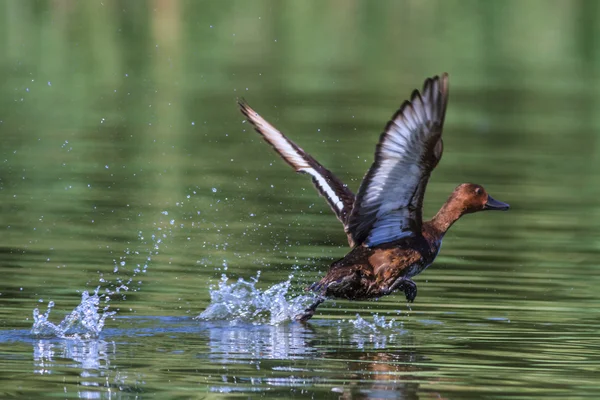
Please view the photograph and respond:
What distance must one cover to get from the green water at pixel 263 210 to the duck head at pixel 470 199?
2.24ft

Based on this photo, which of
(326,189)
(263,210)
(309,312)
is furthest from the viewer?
(263,210)

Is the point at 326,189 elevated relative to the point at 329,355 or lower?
elevated

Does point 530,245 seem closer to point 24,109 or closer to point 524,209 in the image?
point 524,209

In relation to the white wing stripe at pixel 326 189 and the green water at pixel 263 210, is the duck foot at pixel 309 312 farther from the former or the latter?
the white wing stripe at pixel 326 189

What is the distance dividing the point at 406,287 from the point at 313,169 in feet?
4.07

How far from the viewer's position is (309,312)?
973 cm

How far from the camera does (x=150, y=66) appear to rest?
25.8 metres

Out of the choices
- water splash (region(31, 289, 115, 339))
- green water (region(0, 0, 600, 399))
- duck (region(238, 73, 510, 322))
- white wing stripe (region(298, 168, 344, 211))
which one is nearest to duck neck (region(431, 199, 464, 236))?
duck (region(238, 73, 510, 322))

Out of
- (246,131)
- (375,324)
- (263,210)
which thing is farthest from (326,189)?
(246,131)

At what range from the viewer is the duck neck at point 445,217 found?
9.74m

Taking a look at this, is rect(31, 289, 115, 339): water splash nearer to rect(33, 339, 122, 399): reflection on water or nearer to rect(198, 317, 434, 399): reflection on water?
rect(33, 339, 122, 399): reflection on water

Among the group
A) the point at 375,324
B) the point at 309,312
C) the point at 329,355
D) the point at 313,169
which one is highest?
the point at 313,169

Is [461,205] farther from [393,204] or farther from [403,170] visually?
[403,170]

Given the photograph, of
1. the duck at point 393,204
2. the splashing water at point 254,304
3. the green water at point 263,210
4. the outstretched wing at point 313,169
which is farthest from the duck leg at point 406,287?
the outstretched wing at point 313,169
